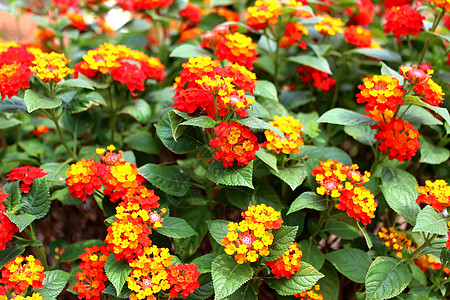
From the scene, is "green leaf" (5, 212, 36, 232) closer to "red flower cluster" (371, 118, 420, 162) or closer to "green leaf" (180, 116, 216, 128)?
"green leaf" (180, 116, 216, 128)

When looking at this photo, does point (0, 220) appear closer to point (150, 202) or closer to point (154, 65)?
point (150, 202)

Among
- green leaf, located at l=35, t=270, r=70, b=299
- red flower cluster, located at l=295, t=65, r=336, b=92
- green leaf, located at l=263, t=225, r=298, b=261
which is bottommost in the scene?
green leaf, located at l=35, t=270, r=70, b=299

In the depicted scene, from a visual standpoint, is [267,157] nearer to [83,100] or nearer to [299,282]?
[299,282]

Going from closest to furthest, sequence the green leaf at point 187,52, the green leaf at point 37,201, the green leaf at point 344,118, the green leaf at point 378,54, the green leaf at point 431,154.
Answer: the green leaf at point 37,201
the green leaf at point 344,118
the green leaf at point 431,154
the green leaf at point 187,52
the green leaf at point 378,54

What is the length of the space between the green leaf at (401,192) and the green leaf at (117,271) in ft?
2.86

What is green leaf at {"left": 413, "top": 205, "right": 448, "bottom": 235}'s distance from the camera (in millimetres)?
1146

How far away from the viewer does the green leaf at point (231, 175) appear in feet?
4.00

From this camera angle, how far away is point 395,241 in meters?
1.38

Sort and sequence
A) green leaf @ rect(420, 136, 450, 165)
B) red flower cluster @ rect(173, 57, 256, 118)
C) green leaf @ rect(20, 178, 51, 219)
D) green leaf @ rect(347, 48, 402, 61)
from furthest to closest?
green leaf @ rect(347, 48, 402, 61)
green leaf @ rect(420, 136, 450, 165)
green leaf @ rect(20, 178, 51, 219)
red flower cluster @ rect(173, 57, 256, 118)

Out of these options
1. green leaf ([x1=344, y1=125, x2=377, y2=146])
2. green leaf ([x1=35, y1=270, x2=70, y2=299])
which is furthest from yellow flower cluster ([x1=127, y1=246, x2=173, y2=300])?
green leaf ([x1=344, y1=125, x2=377, y2=146])

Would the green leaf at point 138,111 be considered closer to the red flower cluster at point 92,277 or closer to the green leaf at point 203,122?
the green leaf at point 203,122

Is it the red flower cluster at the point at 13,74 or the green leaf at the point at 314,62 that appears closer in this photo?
the red flower cluster at the point at 13,74

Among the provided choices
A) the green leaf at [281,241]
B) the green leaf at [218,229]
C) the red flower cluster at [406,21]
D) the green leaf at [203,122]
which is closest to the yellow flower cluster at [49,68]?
the green leaf at [203,122]

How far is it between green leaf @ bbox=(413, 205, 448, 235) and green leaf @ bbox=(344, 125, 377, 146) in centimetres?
47
